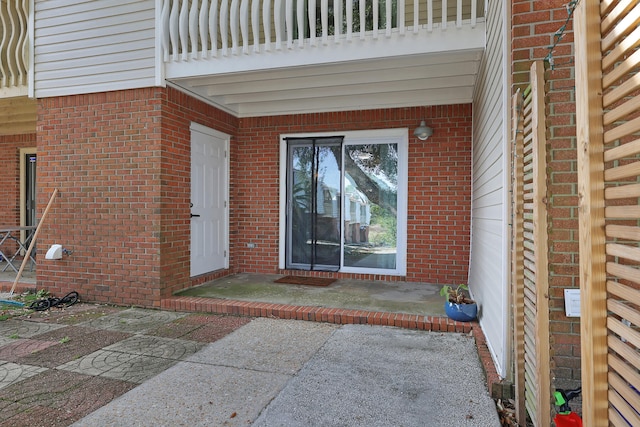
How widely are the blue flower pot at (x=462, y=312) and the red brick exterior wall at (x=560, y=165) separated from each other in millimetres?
1306

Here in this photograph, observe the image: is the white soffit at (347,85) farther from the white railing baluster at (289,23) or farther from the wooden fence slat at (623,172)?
the wooden fence slat at (623,172)

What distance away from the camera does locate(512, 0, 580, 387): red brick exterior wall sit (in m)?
2.32

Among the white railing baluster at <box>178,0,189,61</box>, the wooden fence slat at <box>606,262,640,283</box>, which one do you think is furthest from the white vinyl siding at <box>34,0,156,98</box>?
the wooden fence slat at <box>606,262,640,283</box>

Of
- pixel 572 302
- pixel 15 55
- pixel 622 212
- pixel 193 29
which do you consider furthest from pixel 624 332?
pixel 15 55

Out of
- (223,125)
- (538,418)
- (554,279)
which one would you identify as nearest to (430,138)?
(223,125)

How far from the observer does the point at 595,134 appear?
3.39 feet

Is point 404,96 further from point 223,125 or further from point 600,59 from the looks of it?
point 600,59

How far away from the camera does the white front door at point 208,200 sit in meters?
5.29

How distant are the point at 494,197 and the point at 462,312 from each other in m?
1.25

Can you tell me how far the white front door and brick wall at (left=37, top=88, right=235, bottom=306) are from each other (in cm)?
20

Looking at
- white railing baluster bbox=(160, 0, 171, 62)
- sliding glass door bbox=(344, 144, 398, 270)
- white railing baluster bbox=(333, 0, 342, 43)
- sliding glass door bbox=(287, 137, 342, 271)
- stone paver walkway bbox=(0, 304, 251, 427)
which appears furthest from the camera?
sliding glass door bbox=(287, 137, 342, 271)

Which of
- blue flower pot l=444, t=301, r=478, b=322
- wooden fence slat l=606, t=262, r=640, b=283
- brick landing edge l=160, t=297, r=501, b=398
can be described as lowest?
brick landing edge l=160, t=297, r=501, b=398

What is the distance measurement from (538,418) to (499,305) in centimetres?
100

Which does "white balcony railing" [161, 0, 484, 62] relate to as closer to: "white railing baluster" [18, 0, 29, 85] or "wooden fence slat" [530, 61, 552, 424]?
"white railing baluster" [18, 0, 29, 85]
